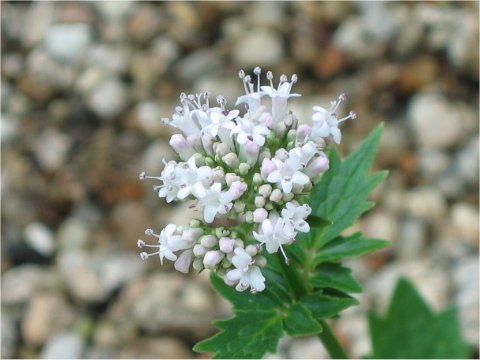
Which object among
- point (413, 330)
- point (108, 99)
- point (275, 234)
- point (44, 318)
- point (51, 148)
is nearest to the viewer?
point (275, 234)

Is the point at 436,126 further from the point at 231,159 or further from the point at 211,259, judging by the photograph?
the point at 211,259

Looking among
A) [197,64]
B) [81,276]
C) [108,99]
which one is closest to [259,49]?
[197,64]

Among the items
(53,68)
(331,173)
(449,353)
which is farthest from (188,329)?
(53,68)

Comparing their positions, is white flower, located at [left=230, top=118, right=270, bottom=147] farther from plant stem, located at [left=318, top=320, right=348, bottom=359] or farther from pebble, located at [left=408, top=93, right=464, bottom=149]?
pebble, located at [left=408, top=93, right=464, bottom=149]

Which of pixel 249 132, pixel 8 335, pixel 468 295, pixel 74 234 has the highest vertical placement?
pixel 74 234

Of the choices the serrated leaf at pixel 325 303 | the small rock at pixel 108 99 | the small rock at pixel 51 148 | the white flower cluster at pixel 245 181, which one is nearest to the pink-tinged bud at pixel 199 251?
the white flower cluster at pixel 245 181

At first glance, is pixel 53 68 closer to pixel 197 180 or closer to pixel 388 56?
pixel 388 56

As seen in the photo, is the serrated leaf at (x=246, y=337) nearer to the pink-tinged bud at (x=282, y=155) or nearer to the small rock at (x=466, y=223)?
the pink-tinged bud at (x=282, y=155)

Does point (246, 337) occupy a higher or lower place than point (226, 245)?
lower
